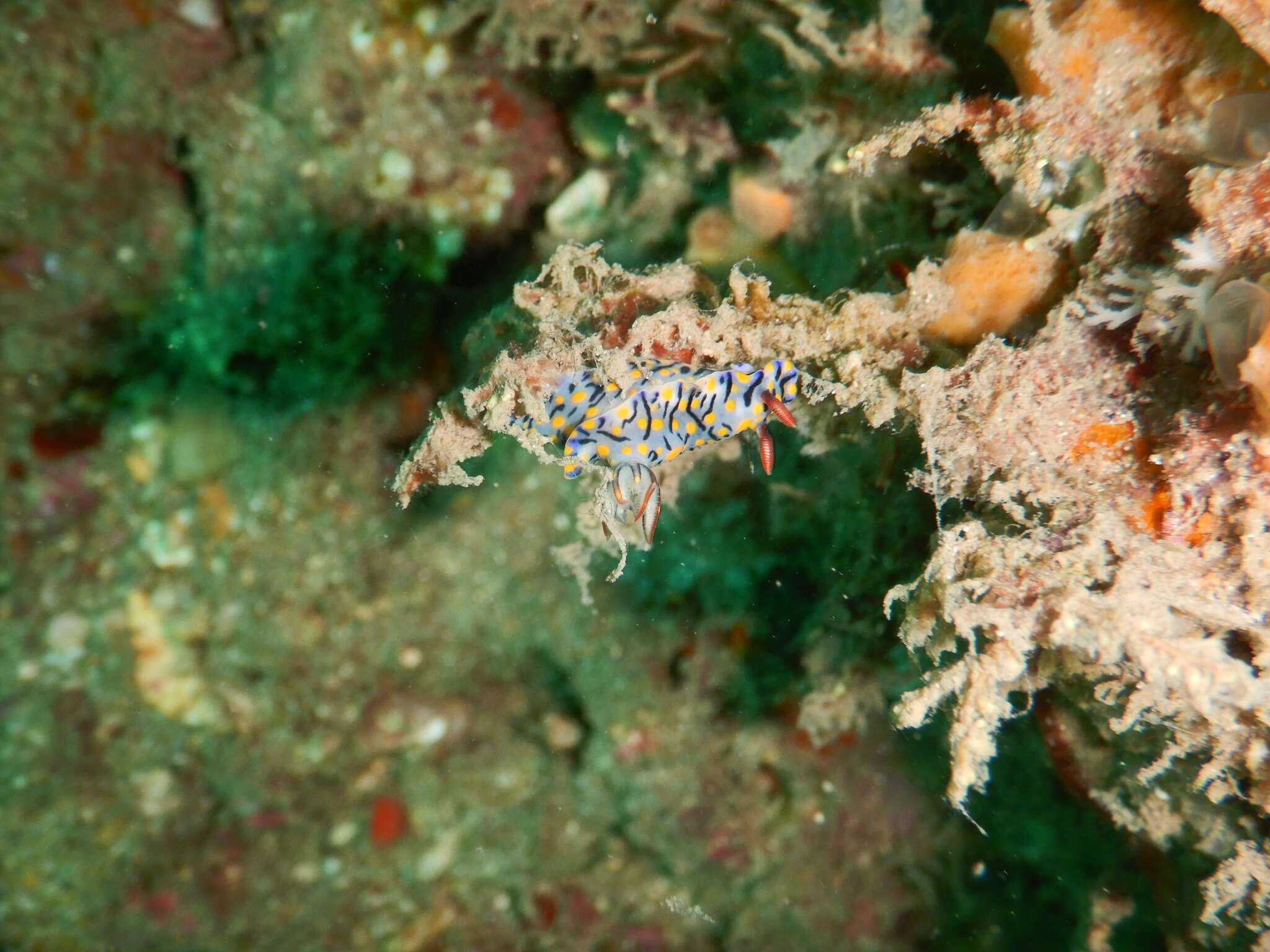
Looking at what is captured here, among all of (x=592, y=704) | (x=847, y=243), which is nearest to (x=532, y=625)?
(x=592, y=704)

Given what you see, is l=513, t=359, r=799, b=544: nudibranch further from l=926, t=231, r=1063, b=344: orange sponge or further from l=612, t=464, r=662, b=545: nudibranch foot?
l=926, t=231, r=1063, b=344: orange sponge

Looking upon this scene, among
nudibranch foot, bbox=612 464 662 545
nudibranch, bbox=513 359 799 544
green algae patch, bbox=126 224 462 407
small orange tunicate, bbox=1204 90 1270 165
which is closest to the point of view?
small orange tunicate, bbox=1204 90 1270 165

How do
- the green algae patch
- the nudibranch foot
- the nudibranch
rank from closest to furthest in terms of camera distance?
the nudibranch < the nudibranch foot < the green algae patch

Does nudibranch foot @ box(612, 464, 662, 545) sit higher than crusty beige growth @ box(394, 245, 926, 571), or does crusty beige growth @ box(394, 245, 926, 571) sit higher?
crusty beige growth @ box(394, 245, 926, 571)

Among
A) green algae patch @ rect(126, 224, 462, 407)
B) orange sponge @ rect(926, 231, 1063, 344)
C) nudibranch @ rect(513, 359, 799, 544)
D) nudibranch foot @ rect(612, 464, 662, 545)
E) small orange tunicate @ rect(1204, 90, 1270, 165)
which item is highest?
small orange tunicate @ rect(1204, 90, 1270, 165)

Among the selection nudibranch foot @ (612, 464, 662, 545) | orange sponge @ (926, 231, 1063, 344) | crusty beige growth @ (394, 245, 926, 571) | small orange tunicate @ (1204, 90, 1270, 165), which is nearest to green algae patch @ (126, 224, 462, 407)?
crusty beige growth @ (394, 245, 926, 571)

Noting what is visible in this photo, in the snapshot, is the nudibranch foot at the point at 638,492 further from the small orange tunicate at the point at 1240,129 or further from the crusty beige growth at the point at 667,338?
the small orange tunicate at the point at 1240,129

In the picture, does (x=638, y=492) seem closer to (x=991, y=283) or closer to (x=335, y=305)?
(x=991, y=283)
